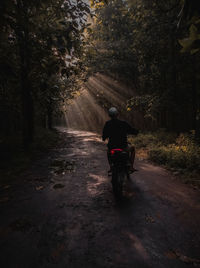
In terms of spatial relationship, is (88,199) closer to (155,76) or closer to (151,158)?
(151,158)

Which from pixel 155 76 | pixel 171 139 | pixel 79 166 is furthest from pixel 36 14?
pixel 155 76

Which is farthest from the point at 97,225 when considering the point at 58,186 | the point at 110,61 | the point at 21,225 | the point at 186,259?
the point at 110,61

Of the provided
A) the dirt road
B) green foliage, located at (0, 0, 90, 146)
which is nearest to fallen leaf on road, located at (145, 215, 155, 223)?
the dirt road

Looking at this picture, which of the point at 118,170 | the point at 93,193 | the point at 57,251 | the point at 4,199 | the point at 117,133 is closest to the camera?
the point at 57,251

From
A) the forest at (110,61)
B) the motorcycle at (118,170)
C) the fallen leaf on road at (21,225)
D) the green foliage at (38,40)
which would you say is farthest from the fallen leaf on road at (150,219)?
the green foliage at (38,40)

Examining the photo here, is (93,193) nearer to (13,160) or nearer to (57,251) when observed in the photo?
(57,251)

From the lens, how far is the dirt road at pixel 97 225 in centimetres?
269

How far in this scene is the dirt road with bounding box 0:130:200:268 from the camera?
2689 mm

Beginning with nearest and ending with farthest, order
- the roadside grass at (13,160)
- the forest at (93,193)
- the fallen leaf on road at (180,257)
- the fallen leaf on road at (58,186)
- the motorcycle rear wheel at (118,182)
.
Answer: the fallen leaf on road at (180,257)
the forest at (93,193)
the motorcycle rear wheel at (118,182)
the fallen leaf on road at (58,186)
the roadside grass at (13,160)

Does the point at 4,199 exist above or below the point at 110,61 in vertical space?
below

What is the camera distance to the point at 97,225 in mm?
3541

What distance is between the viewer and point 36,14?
409 cm

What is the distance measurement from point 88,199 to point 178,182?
9.99 ft

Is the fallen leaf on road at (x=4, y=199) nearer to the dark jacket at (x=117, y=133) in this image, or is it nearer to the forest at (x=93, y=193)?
the forest at (x=93, y=193)
